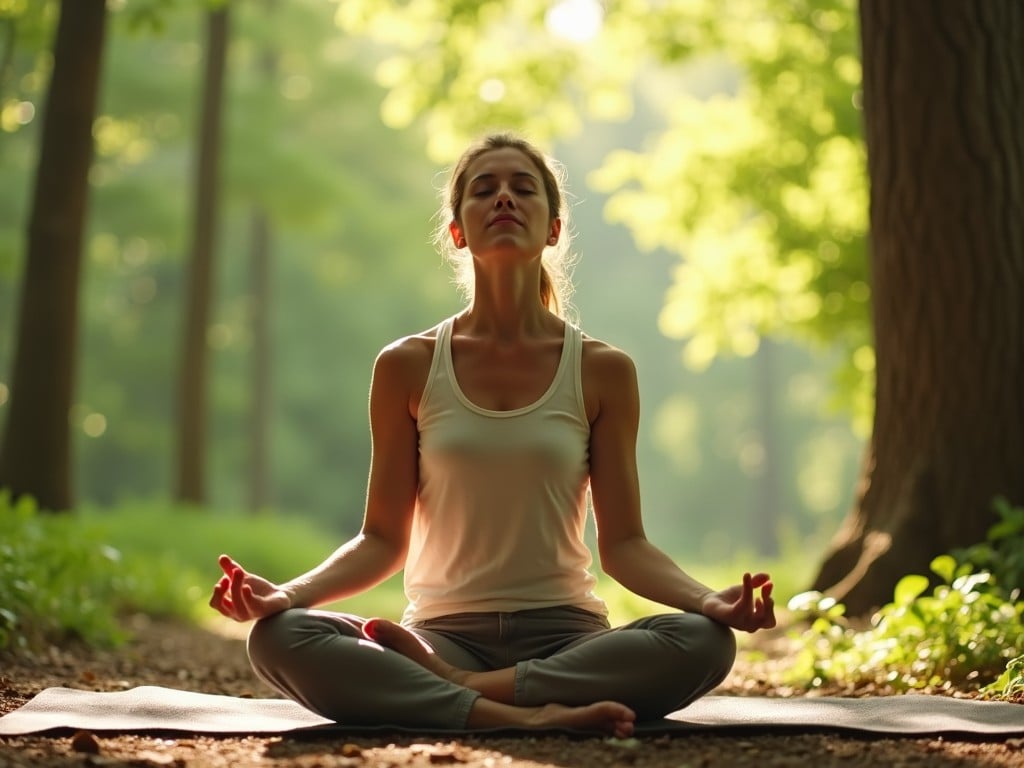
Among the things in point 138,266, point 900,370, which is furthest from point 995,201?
point 138,266

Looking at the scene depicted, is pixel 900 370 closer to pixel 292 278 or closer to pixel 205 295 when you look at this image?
pixel 205 295

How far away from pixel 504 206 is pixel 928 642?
2251mm

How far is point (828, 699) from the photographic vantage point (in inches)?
165

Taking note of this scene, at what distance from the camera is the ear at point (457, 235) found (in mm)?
4239

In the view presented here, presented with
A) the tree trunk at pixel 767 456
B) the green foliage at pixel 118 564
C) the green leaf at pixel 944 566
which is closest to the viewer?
the green leaf at pixel 944 566

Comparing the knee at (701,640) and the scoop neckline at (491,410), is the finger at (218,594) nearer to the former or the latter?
the scoop neckline at (491,410)

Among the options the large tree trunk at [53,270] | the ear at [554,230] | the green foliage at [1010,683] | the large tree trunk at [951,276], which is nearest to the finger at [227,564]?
the ear at [554,230]

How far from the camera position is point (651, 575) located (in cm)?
388

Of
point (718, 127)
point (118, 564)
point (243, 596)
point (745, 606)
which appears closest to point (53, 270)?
point (118, 564)

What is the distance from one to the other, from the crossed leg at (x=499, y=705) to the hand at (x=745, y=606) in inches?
13.9

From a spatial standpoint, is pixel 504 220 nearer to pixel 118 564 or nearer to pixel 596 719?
pixel 596 719

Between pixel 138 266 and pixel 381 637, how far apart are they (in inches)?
948

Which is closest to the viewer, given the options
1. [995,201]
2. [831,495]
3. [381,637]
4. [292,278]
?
[381,637]

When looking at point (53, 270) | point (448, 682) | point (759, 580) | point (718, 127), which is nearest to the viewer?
point (759, 580)
